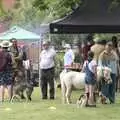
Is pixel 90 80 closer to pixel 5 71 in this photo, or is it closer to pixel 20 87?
pixel 20 87

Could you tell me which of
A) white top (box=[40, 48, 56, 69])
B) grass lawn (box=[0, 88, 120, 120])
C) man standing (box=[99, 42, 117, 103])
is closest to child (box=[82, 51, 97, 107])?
grass lawn (box=[0, 88, 120, 120])

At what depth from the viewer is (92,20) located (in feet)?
45.9

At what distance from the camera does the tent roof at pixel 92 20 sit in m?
13.6

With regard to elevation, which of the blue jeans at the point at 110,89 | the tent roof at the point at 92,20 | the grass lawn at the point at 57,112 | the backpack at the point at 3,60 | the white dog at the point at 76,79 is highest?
the tent roof at the point at 92,20

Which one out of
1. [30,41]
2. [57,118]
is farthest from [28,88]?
[30,41]

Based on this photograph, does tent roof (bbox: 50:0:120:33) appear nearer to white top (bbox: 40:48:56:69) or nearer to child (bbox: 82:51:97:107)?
white top (bbox: 40:48:56:69)

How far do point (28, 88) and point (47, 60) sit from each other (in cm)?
120

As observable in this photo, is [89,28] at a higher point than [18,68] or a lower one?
higher

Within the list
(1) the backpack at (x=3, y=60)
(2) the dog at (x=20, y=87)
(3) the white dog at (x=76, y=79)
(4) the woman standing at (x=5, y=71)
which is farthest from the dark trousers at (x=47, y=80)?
(3) the white dog at (x=76, y=79)

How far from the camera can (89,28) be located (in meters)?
13.7

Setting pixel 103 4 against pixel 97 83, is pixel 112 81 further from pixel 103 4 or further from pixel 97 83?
pixel 103 4

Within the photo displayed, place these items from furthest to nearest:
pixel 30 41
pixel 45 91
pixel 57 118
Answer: pixel 30 41
pixel 45 91
pixel 57 118

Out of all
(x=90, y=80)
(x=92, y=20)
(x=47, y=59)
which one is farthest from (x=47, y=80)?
(x=90, y=80)

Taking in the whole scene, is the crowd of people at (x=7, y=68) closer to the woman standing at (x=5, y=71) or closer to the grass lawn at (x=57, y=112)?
the woman standing at (x=5, y=71)
